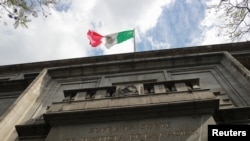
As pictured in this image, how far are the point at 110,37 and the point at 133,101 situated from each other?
531 inches

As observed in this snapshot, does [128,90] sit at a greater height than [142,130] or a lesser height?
greater

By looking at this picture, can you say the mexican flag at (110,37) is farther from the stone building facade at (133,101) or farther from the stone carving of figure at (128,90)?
the stone carving of figure at (128,90)

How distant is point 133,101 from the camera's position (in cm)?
1000

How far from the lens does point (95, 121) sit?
9578 millimetres

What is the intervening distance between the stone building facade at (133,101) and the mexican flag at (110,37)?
6439 millimetres

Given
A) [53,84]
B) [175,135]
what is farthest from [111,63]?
[175,135]

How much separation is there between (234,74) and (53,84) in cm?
884

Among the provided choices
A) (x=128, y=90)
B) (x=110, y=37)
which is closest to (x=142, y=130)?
(x=128, y=90)

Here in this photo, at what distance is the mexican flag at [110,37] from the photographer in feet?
74.5

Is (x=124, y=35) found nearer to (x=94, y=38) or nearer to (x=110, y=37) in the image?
(x=110, y=37)

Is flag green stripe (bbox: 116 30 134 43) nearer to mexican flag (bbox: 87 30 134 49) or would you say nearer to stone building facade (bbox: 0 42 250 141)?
mexican flag (bbox: 87 30 134 49)

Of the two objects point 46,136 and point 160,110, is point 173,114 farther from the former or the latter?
point 46,136

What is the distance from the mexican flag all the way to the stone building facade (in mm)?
6439

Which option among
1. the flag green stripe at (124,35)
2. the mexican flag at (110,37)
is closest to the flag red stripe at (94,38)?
the mexican flag at (110,37)
